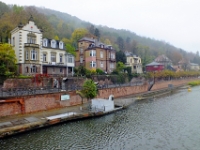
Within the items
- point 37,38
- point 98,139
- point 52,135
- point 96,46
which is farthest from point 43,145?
point 96,46

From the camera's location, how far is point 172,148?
13.7m

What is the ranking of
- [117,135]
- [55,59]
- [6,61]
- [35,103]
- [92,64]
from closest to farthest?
1. [117,135]
2. [35,103]
3. [6,61]
4. [55,59]
5. [92,64]

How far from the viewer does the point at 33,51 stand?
106 feet

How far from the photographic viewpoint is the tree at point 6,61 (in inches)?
979

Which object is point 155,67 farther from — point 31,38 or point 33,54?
point 31,38

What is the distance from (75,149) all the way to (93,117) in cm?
850

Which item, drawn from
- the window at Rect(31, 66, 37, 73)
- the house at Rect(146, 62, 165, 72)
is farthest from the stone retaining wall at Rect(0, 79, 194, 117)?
the house at Rect(146, 62, 165, 72)

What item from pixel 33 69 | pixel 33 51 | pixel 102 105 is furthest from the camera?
pixel 33 69

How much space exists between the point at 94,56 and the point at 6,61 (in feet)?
75.9

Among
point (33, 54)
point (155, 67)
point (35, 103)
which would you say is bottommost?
point (35, 103)

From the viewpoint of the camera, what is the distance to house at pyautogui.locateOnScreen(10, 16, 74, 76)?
31.1m

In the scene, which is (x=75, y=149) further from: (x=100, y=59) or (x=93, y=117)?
(x=100, y=59)

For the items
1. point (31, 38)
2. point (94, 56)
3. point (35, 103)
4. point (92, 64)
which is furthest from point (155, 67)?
point (35, 103)

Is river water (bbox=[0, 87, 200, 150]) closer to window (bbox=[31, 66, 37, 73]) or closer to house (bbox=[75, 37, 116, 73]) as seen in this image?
window (bbox=[31, 66, 37, 73])
